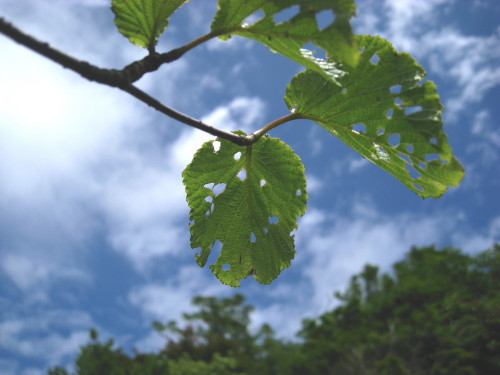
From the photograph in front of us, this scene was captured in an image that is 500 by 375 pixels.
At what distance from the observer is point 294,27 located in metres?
0.76

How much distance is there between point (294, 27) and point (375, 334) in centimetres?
1602

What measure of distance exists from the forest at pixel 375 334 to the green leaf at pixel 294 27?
32.5 feet

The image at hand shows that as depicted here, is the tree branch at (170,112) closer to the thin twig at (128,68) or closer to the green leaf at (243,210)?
the thin twig at (128,68)

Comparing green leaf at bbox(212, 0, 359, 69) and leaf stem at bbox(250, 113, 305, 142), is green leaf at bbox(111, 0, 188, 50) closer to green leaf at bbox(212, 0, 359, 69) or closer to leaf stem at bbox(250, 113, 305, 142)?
green leaf at bbox(212, 0, 359, 69)

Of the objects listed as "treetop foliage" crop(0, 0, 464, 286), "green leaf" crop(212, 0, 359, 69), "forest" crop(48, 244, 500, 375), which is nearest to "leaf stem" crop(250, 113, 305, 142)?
"treetop foliage" crop(0, 0, 464, 286)

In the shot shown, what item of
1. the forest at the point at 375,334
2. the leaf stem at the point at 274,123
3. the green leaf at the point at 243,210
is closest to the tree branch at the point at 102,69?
the leaf stem at the point at 274,123

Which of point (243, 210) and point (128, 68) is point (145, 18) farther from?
point (243, 210)

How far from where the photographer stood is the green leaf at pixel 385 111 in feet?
3.20

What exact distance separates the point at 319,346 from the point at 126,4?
1915cm

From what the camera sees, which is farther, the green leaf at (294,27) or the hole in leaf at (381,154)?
the hole in leaf at (381,154)

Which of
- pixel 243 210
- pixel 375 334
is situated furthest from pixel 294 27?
pixel 375 334

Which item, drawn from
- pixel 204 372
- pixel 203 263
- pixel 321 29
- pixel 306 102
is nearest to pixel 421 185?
pixel 306 102

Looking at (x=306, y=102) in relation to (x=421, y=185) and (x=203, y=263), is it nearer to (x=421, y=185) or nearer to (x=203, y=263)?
(x=421, y=185)

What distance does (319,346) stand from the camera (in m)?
18.2
